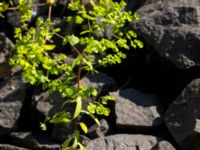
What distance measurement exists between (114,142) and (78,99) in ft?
2.61

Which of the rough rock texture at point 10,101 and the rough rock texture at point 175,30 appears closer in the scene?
the rough rock texture at point 175,30

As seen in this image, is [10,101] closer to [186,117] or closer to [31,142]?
[31,142]

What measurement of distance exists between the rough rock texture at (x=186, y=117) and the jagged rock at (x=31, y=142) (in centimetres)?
85

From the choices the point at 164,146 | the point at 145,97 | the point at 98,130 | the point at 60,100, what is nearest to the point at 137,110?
the point at 145,97

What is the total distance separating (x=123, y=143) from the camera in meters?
3.67

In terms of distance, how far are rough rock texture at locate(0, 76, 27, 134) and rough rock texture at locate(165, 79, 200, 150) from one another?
1205 millimetres

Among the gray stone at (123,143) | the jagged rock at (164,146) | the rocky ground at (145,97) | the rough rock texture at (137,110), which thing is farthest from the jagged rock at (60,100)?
the jagged rock at (164,146)

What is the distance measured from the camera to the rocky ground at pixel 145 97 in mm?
3711

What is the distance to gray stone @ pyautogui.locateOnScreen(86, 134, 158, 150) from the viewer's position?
3643mm

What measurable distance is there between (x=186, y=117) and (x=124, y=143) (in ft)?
1.47

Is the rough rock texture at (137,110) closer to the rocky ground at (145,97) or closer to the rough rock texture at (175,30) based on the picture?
the rocky ground at (145,97)

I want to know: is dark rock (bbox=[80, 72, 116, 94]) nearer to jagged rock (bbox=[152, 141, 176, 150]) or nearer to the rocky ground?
the rocky ground

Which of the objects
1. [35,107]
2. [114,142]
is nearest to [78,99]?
[114,142]

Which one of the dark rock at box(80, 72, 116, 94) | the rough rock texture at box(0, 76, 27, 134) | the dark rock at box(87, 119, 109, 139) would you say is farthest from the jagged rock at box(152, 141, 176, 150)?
the rough rock texture at box(0, 76, 27, 134)
